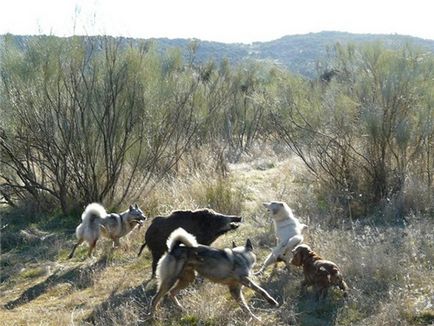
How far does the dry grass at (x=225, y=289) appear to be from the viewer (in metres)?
6.29

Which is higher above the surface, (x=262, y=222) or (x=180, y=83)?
(x=180, y=83)

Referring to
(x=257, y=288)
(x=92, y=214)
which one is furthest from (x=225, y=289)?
(x=92, y=214)

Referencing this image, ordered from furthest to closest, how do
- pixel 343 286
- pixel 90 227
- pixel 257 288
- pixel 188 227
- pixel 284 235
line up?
pixel 90 227
pixel 188 227
pixel 284 235
pixel 343 286
pixel 257 288

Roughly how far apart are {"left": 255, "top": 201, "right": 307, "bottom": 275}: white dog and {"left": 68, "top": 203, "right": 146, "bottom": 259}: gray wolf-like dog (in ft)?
9.33

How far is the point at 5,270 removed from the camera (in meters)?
9.62

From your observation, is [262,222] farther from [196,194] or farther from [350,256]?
[350,256]

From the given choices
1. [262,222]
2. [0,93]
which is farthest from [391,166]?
[0,93]

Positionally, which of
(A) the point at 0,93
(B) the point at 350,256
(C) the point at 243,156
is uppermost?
(A) the point at 0,93

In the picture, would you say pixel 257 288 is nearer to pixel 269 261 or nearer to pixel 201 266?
pixel 201 266

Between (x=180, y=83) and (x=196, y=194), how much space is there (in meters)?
3.84

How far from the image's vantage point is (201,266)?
21.4 feet

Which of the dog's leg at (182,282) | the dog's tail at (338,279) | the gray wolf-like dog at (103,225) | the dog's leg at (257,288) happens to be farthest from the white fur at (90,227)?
the dog's tail at (338,279)

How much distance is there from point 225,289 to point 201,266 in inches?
33.2

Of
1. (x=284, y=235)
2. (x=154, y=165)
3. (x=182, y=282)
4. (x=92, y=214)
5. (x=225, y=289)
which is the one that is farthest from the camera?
(x=154, y=165)
